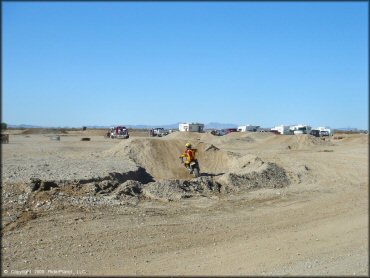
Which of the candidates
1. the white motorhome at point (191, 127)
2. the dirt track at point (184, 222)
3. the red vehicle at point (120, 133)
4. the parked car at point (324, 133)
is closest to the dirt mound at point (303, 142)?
the dirt track at point (184, 222)

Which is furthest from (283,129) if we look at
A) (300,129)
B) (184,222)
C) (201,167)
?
(184,222)

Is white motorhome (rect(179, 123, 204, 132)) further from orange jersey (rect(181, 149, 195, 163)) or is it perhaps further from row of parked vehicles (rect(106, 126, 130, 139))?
orange jersey (rect(181, 149, 195, 163))

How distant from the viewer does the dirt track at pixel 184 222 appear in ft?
28.2

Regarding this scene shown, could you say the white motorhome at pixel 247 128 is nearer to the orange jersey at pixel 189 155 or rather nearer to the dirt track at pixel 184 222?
the dirt track at pixel 184 222

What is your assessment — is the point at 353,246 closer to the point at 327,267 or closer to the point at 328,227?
the point at 327,267

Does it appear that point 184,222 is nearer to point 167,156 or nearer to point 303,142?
point 167,156

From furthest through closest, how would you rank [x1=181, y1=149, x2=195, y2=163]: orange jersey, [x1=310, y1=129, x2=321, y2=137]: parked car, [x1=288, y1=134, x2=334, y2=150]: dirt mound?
[x1=310, y1=129, x2=321, y2=137]: parked car → [x1=288, y1=134, x2=334, y2=150]: dirt mound → [x1=181, y1=149, x2=195, y2=163]: orange jersey

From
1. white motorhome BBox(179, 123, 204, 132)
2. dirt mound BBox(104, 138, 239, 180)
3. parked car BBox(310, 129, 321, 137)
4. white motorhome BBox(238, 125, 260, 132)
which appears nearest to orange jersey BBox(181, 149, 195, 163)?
dirt mound BBox(104, 138, 239, 180)

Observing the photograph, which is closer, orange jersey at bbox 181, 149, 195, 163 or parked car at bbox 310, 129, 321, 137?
orange jersey at bbox 181, 149, 195, 163

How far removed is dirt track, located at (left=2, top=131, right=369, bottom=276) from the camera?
8.59 metres

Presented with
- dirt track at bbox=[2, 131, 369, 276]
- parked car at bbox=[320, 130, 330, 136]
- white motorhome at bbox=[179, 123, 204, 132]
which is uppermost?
white motorhome at bbox=[179, 123, 204, 132]

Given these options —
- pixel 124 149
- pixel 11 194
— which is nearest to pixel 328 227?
pixel 11 194

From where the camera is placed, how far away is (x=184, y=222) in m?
12.6

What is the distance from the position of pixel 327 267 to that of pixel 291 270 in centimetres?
62
